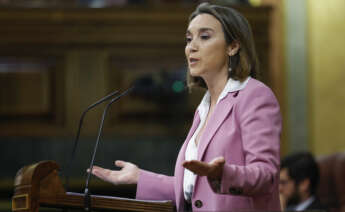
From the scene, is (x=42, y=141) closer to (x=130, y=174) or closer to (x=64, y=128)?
(x=64, y=128)

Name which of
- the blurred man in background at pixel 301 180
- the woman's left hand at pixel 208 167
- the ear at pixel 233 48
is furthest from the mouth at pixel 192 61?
the blurred man in background at pixel 301 180

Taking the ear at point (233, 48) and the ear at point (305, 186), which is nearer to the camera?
the ear at point (233, 48)

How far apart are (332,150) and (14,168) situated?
2.62m

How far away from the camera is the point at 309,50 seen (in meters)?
5.56

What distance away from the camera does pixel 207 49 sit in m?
2.05

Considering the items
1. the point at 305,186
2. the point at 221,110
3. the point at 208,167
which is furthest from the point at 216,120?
the point at 305,186

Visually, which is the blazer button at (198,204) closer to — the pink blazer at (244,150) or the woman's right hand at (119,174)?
the pink blazer at (244,150)

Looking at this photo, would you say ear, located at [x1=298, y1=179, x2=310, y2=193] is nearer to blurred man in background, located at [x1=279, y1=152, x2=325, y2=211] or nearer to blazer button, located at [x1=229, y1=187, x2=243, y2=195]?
blurred man in background, located at [x1=279, y1=152, x2=325, y2=211]

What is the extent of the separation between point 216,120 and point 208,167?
1.26ft

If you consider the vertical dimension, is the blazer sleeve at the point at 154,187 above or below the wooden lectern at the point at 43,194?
below

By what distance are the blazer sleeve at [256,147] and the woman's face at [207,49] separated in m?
0.19

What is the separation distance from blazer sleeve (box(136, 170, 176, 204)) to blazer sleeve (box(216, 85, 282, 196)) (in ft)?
1.19

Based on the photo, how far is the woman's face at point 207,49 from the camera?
205 cm

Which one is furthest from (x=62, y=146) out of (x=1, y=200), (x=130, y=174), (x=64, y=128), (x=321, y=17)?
(x=130, y=174)
